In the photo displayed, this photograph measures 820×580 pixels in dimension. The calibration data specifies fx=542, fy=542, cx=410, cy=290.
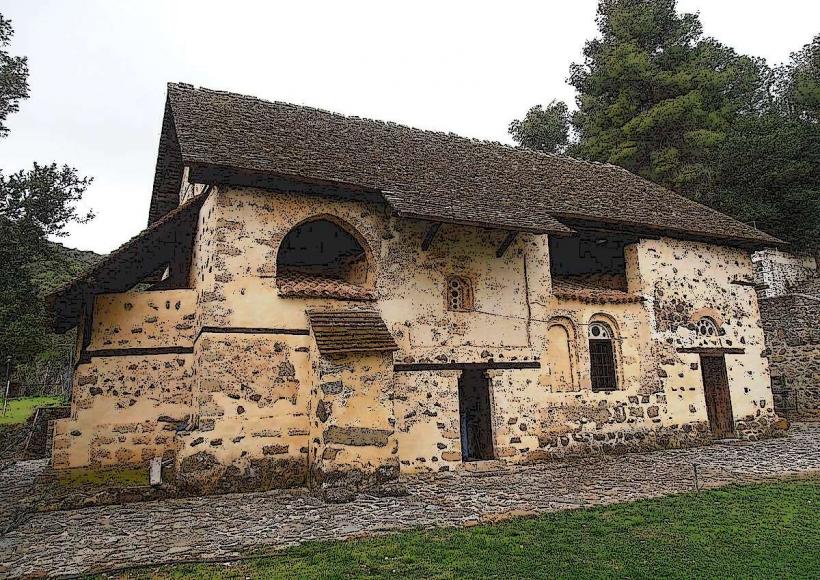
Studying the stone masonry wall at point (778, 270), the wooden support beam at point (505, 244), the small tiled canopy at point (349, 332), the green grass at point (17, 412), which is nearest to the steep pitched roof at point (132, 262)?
the small tiled canopy at point (349, 332)

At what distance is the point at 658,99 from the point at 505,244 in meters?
20.3

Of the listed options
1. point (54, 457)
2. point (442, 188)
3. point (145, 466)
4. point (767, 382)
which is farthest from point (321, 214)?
point (767, 382)

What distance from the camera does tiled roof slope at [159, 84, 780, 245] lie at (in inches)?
395

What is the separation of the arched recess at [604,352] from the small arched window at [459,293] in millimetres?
3210

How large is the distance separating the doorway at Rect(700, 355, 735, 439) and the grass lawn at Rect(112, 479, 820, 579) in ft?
23.5

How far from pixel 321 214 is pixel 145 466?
18.3 ft

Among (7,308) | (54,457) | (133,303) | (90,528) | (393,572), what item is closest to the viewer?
(393,572)

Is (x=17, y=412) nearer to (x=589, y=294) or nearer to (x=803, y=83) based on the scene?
(x=589, y=294)

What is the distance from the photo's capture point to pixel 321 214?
10273mm

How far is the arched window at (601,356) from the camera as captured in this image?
41.2 feet

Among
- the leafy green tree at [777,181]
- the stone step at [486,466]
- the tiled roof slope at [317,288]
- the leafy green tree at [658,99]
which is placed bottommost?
the stone step at [486,466]

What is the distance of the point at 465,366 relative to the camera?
10750 millimetres

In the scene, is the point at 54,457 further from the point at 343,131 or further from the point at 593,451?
the point at 593,451

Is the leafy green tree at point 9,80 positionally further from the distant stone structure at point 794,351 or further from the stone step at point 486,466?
the distant stone structure at point 794,351
